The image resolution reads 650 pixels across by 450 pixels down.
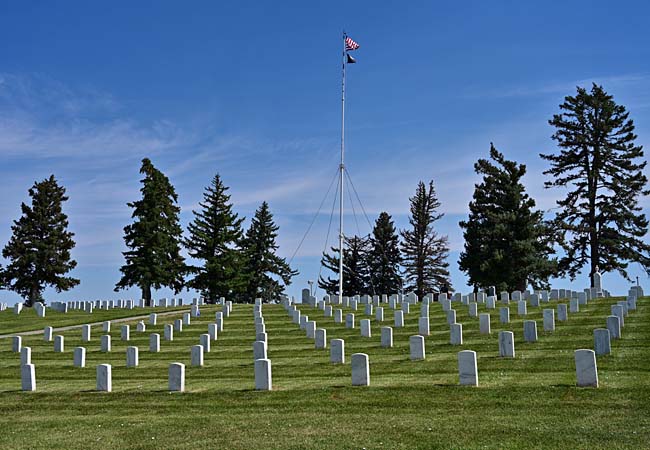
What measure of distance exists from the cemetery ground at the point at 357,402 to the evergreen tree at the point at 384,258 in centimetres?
4707

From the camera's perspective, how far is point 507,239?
51.8 m

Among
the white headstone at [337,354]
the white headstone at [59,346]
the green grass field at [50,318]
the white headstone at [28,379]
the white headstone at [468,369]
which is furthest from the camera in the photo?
the green grass field at [50,318]

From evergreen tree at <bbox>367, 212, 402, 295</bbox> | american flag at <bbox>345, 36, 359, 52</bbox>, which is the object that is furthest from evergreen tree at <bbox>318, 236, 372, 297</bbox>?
american flag at <bbox>345, 36, 359, 52</bbox>

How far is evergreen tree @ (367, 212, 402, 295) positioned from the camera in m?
69.6

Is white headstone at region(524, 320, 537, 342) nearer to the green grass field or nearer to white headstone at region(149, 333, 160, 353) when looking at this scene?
white headstone at region(149, 333, 160, 353)

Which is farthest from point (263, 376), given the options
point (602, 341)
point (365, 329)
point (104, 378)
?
point (365, 329)

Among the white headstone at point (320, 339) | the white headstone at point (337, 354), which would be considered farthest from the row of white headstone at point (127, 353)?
the white headstone at point (337, 354)

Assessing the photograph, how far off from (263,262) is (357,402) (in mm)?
55882

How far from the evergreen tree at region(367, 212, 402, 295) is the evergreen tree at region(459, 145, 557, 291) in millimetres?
14631

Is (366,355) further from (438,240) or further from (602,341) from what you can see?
(438,240)

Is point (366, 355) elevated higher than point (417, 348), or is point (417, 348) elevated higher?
point (366, 355)

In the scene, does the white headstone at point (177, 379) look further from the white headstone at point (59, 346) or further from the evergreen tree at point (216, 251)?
the evergreen tree at point (216, 251)

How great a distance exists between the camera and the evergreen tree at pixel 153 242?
57.1 metres

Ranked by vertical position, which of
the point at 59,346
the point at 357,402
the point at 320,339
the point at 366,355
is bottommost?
the point at 357,402
